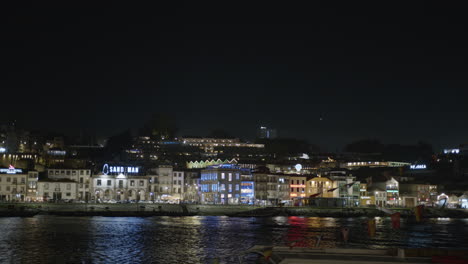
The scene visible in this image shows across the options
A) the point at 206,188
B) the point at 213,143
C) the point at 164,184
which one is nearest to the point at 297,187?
the point at 206,188

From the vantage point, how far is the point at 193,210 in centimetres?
9325

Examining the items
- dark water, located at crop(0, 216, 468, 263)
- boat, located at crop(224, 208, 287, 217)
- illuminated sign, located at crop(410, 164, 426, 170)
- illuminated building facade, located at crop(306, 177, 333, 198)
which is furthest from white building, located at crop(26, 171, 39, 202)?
illuminated sign, located at crop(410, 164, 426, 170)

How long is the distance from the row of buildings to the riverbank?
27.3 feet

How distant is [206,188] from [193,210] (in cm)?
1399

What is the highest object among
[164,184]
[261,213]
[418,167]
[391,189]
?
[418,167]

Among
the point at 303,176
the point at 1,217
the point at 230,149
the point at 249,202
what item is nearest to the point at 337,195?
the point at 303,176

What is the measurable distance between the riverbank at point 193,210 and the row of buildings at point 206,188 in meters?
8.32

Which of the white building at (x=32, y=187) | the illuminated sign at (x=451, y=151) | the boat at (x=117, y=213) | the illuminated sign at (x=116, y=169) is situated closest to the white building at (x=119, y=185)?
the illuminated sign at (x=116, y=169)

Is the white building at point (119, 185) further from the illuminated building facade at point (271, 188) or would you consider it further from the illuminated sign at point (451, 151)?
the illuminated sign at point (451, 151)

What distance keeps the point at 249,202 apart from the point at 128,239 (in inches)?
2341

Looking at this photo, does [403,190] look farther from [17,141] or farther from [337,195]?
[17,141]

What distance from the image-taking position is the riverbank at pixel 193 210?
84.6 m

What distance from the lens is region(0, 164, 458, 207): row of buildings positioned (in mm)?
96750

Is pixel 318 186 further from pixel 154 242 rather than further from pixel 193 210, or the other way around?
pixel 154 242
